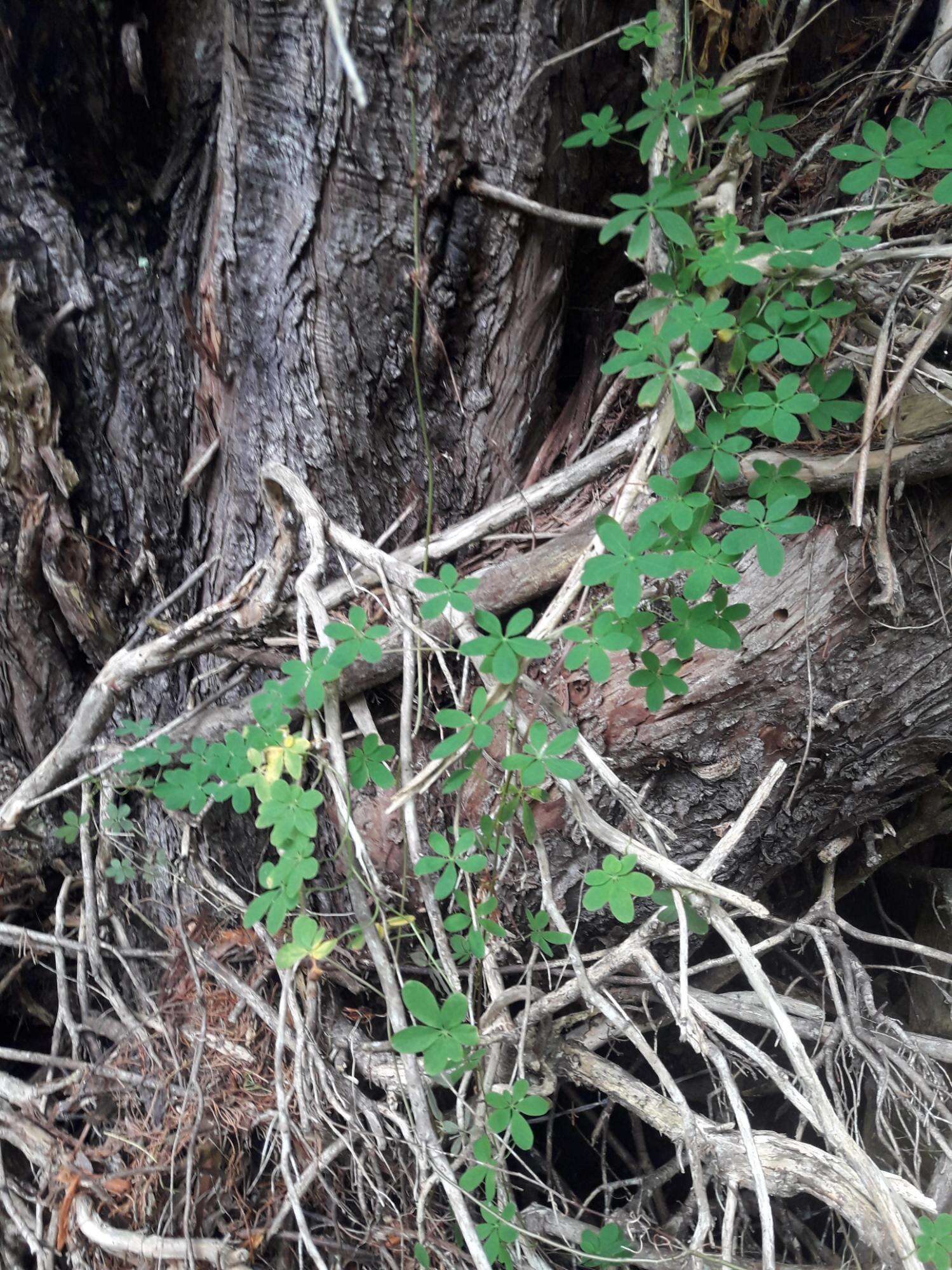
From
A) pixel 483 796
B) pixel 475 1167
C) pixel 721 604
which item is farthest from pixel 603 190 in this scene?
pixel 475 1167

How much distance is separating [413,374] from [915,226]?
96 cm

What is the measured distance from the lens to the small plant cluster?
1.09 meters

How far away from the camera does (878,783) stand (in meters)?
1.44

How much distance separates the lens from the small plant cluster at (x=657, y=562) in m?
1.09

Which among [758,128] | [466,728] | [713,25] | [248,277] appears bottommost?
[466,728]

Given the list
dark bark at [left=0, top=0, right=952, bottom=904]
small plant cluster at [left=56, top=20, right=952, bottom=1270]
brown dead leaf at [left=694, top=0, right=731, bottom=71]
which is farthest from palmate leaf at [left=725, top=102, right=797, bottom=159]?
dark bark at [left=0, top=0, right=952, bottom=904]

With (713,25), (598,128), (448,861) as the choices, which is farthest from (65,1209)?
(713,25)

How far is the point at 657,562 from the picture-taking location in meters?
1.07

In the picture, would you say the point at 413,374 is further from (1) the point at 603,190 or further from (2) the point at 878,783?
(2) the point at 878,783

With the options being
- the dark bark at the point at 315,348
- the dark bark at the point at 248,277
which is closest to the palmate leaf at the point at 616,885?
the dark bark at the point at 315,348

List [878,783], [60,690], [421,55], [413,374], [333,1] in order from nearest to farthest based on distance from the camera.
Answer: [333,1] < [421,55] < [878,783] < [413,374] < [60,690]

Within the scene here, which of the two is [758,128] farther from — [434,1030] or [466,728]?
[434,1030]

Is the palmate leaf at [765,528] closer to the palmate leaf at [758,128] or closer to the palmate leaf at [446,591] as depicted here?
the palmate leaf at [446,591]

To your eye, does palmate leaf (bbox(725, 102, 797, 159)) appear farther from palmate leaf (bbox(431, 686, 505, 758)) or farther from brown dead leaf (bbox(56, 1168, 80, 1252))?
brown dead leaf (bbox(56, 1168, 80, 1252))
